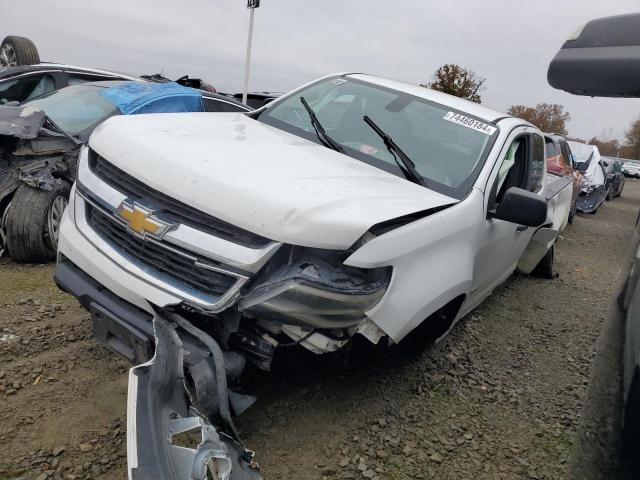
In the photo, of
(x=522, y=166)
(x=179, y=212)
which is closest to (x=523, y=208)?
(x=522, y=166)

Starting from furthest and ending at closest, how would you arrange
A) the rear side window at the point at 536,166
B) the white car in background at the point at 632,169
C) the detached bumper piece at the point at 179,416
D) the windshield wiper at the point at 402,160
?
1. the white car in background at the point at 632,169
2. the rear side window at the point at 536,166
3. the windshield wiper at the point at 402,160
4. the detached bumper piece at the point at 179,416

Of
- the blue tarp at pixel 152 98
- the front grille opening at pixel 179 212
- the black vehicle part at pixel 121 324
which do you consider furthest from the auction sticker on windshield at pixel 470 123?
the blue tarp at pixel 152 98

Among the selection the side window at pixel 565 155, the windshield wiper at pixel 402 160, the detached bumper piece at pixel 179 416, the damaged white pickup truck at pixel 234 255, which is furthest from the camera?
the side window at pixel 565 155

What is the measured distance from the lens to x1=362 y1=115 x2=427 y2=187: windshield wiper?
2902mm

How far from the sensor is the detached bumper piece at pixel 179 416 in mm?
1601

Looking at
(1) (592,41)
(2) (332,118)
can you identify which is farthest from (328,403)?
(1) (592,41)

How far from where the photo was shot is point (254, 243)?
205 centimetres

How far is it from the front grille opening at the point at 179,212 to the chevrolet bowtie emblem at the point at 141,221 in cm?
5

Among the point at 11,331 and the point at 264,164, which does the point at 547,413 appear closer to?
the point at 264,164

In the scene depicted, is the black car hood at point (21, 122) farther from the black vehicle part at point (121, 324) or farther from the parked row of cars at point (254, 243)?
the black vehicle part at point (121, 324)

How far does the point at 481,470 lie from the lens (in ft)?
8.24

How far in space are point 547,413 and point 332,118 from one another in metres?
2.28

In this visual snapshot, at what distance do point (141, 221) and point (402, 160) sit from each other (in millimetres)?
1501

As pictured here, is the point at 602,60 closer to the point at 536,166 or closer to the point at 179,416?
the point at 179,416
